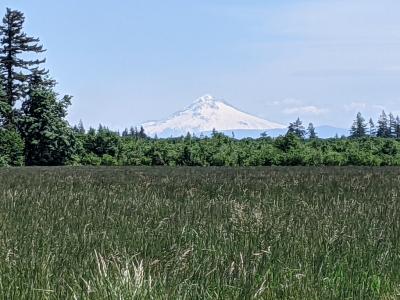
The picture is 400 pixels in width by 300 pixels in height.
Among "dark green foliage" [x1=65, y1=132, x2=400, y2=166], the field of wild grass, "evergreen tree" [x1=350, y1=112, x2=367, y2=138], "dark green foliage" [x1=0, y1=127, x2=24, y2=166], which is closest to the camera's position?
the field of wild grass

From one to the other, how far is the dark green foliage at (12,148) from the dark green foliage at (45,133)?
2733 mm

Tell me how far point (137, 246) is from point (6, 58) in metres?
64.6

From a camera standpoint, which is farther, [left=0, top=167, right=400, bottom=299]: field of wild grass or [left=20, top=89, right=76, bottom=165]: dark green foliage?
[left=20, top=89, right=76, bottom=165]: dark green foliage

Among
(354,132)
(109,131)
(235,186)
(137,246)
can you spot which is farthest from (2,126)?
(354,132)

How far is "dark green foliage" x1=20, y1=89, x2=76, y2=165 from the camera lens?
54875mm

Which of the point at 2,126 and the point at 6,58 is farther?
the point at 6,58

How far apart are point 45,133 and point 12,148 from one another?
400 centimetres

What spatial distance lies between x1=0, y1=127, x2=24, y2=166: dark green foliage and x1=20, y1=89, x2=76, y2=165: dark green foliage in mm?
2733

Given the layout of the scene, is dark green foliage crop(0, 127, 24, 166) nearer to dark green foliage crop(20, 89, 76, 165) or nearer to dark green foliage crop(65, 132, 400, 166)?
dark green foliage crop(20, 89, 76, 165)

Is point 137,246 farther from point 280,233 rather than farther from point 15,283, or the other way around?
point 15,283


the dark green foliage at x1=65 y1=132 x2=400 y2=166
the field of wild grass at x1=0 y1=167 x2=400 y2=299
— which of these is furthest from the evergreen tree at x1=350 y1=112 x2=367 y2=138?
the field of wild grass at x1=0 y1=167 x2=400 y2=299

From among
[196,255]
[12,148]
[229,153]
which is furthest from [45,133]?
[196,255]

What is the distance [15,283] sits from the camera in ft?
14.3

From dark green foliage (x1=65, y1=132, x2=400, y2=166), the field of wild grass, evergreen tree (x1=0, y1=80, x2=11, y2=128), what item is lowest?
the field of wild grass
